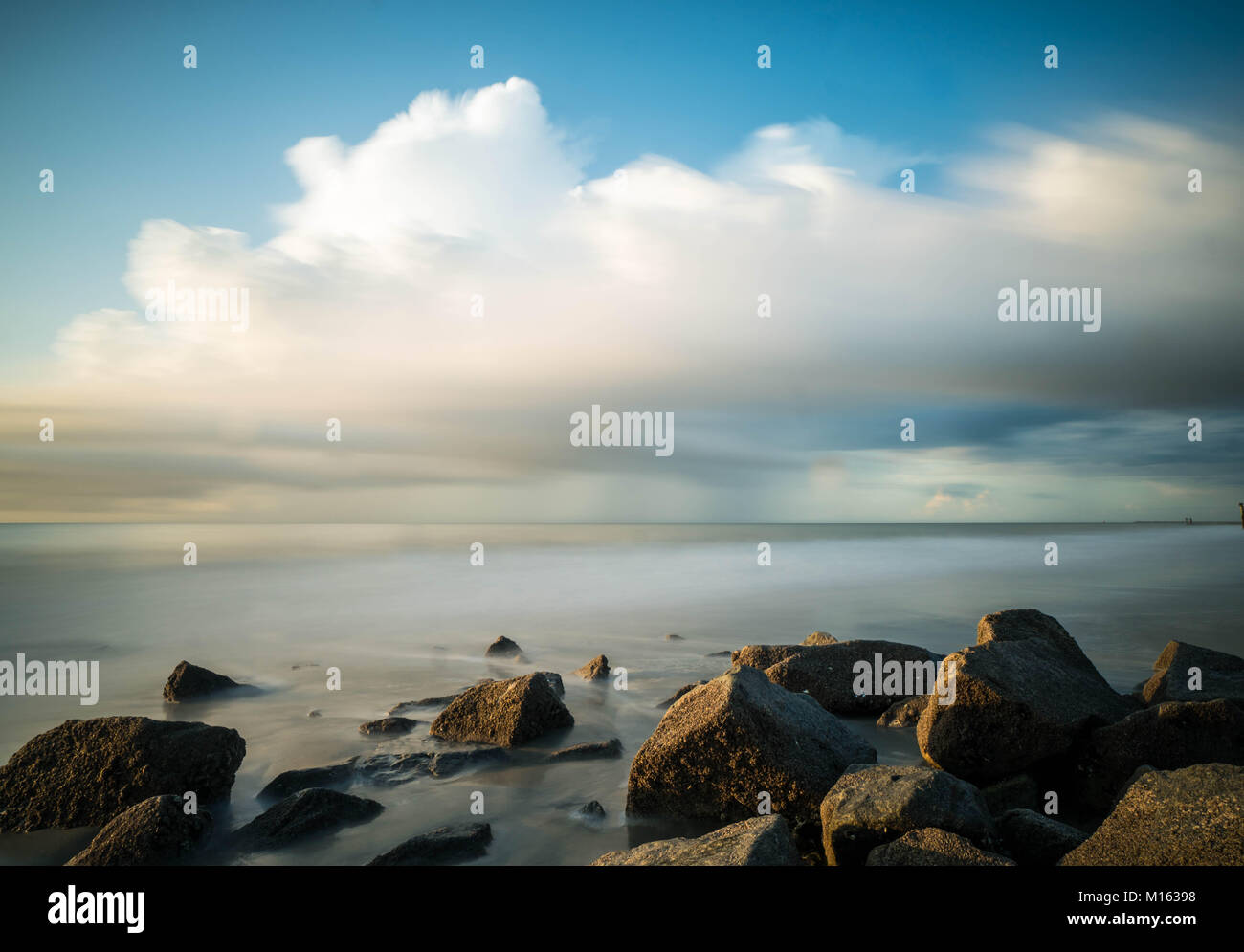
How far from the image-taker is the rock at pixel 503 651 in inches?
567

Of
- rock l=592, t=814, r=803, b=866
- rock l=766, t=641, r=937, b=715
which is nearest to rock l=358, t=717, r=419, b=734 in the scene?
rock l=766, t=641, r=937, b=715

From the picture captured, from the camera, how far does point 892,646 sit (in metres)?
9.77

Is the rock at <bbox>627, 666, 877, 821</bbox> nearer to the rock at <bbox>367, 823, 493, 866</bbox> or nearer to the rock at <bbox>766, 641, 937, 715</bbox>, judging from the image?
the rock at <bbox>367, 823, 493, 866</bbox>

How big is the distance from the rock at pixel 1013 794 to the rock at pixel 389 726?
21.9 ft

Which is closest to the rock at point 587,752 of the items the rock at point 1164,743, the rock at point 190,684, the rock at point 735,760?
the rock at point 735,760

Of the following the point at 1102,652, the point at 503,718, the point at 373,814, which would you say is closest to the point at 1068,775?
the point at 503,718

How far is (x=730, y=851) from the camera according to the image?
13.3 ft

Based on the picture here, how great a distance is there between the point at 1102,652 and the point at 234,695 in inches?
666

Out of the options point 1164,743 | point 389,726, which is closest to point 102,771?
point 389,726

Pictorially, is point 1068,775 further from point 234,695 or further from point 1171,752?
point 234,695

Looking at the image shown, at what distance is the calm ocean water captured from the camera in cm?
680

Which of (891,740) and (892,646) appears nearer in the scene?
(891,740)

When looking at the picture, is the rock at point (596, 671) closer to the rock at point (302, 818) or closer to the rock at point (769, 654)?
the rock at point (769, 654)

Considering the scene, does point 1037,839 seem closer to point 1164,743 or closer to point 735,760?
point 735,760
